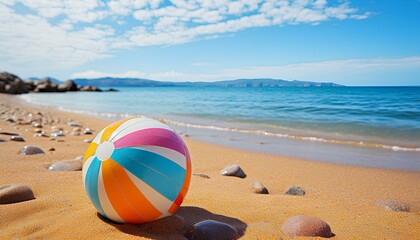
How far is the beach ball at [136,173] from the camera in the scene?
2629 millimetres

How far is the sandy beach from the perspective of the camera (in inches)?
113

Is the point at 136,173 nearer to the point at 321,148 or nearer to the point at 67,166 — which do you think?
the point at 67,166

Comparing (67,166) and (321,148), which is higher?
(67,166)

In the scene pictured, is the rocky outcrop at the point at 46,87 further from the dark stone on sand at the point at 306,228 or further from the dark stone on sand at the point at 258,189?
the dark stone on sand at the point at 306,228

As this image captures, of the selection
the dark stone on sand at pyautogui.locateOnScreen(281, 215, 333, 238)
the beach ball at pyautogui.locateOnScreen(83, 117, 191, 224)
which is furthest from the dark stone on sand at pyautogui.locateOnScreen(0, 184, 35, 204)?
the dark stone on sand at pyautogui.locateOnScreen(281, 215, 333, 238)

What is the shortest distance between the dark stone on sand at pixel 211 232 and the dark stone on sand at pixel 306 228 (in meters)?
0.51

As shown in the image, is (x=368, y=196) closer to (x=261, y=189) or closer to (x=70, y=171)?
(x=261, y=189)

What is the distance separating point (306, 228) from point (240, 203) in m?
1.09

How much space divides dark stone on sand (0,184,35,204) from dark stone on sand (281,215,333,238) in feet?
9.42

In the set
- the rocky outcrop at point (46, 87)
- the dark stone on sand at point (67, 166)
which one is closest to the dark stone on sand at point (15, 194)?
the dark stone on sand at point (67, 166)

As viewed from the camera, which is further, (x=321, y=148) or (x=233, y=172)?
(x=321, y=148)

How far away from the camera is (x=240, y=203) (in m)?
3.85

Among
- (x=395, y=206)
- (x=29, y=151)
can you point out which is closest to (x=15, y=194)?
(x=29, y=151)

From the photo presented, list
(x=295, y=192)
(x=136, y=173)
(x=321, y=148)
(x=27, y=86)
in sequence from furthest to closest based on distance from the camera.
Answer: (x=27, y=86) → (x=321, y=148) → (x=295, y=192) → (x=136, y=173)
